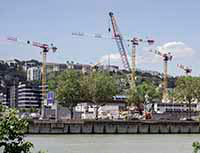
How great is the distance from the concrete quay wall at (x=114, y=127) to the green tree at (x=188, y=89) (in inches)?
1264

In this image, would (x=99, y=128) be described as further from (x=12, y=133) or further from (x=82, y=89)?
(x=12, y=133)

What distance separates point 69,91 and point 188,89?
34.5 meters

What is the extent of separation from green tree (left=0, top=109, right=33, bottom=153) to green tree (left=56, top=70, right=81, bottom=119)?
11057 centimetres

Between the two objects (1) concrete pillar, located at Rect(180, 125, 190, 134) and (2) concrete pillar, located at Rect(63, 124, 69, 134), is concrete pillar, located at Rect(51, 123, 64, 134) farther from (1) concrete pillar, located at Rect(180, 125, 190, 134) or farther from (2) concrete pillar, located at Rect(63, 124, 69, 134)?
(1) concrete pillar, located at Rect(180, 125, 190, 134)

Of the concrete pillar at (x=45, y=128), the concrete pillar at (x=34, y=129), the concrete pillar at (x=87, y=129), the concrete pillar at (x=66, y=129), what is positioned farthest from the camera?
the concrete pillar at (x=87, y=129)

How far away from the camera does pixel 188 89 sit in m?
136

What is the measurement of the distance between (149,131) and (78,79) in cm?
3673

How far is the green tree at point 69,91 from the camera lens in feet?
407

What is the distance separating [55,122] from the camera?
94.9 metres

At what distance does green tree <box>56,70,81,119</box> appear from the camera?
124188 millimetres

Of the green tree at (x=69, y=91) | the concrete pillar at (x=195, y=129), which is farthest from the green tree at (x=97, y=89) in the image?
the concrete pillar at (x=195, y=129)

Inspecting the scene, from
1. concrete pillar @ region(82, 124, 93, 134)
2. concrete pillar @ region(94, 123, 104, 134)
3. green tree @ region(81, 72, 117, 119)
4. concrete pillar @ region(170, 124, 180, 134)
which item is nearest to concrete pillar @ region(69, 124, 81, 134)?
concrete pillar @ region(82, 124, 93, 134)

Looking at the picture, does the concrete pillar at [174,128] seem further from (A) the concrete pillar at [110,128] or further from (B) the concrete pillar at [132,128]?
(A) the concrete pillar at [110,128]

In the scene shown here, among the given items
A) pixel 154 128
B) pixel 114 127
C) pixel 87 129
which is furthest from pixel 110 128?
pixel 154 128
